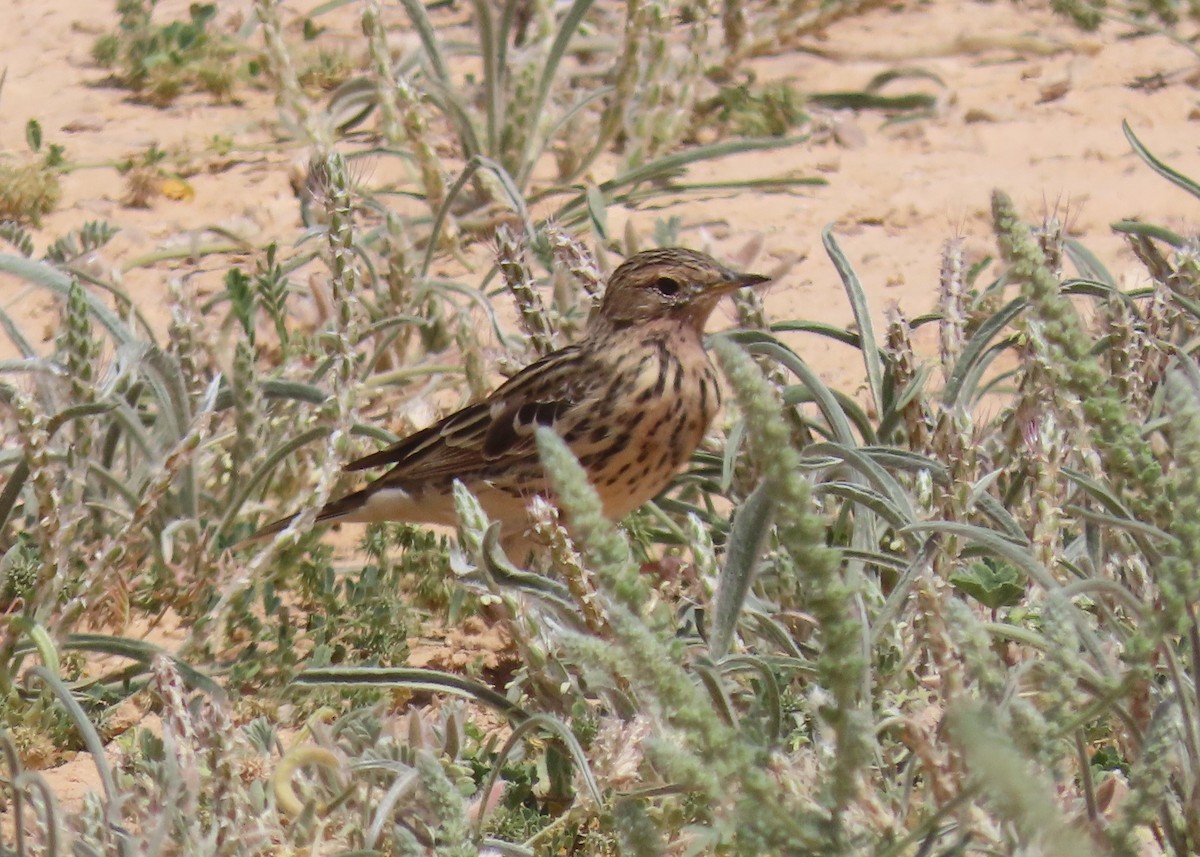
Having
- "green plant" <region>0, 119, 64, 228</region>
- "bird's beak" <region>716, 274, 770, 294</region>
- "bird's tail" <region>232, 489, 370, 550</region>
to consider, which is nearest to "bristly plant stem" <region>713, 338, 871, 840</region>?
"bird's beak" <region>716, 274, 770, 294</region>

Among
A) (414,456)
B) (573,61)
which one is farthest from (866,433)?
(573,61)

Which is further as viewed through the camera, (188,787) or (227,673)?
(227,673)

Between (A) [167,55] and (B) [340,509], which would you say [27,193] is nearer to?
(A) [167,55]

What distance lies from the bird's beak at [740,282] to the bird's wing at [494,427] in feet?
1.47

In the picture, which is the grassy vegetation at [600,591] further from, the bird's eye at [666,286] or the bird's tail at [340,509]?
the bird's eye at [666,286]

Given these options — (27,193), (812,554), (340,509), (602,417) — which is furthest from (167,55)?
(812,554)

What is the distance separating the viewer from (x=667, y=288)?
206 inches

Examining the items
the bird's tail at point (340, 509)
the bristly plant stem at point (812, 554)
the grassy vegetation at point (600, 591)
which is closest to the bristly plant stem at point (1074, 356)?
the grassy vegetation at point (600, 591)

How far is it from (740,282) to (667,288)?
10.2 inches

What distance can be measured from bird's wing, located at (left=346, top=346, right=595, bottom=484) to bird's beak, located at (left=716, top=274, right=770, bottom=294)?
0.45 metres

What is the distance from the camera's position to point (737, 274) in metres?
5.14

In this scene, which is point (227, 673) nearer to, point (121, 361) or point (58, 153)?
point (121, 361)

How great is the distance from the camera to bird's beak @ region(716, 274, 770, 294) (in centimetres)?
503

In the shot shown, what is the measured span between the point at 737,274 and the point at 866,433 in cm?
59
